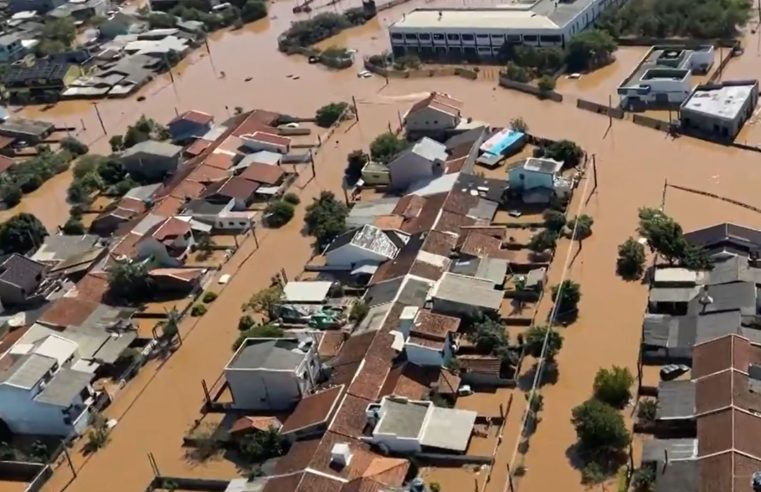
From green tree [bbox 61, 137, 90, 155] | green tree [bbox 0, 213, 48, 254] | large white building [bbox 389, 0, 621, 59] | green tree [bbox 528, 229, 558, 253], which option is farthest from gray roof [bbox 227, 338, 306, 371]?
large white building [bbox 389, 0, 621, 59]

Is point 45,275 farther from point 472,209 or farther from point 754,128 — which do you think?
point 754,128

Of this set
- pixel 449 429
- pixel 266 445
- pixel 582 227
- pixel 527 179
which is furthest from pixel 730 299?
pixel 266 445

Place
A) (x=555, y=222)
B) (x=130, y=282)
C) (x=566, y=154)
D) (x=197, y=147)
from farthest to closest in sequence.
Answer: (x=197, y=147) < (x=566, y=154) < (x=130, y=282) < (x=555, y=222)

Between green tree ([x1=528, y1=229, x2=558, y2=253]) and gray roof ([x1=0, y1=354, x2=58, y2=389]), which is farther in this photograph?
green tree ([x1=528, y1=229, x2=558, y2=253])

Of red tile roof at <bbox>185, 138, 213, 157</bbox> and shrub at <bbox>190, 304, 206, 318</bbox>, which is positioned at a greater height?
red tile roof at <bbox>185, 138, 213, 157</bbox>

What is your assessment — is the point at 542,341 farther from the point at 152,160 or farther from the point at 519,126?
the point at 152,160

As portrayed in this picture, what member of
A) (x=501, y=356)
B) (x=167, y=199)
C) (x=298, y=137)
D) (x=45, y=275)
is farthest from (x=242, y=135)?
(x=501, y=356)

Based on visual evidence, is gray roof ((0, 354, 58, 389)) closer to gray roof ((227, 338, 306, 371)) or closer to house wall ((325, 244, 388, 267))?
gray roof ((227, 338, 306, 371))
